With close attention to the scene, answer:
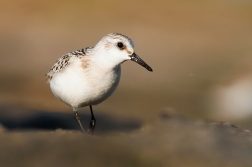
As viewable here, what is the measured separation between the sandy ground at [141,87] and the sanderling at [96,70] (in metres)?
0.74

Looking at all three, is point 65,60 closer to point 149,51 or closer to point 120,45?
point 120,45

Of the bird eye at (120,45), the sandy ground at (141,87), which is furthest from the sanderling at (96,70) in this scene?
the sandy ground at (141,87)

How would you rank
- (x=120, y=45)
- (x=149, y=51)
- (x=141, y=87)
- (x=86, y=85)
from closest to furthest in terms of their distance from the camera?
(x=120, y=45), (x=86, y=85), (x=141, y=87), (x=149, y=51)

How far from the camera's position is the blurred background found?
1980cm

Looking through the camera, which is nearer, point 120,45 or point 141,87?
point 120,45

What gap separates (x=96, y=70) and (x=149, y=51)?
1780cm

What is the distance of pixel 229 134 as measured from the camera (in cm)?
733

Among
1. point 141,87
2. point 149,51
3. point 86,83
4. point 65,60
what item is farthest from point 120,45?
point 149,51

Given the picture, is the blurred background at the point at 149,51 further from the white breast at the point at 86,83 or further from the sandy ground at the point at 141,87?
the white breast at the point at 86,83

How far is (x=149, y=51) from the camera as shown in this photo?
85.4ft

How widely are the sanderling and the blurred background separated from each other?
7.59 metres

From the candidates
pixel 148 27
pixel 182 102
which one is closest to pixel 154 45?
pixel 148 27

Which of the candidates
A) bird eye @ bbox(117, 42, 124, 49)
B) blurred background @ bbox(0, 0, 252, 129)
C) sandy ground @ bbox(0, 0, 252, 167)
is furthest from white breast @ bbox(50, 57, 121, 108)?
blurred background @ bbox(0, 0, 252, 129)

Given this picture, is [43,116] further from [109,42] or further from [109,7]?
[109,7]
